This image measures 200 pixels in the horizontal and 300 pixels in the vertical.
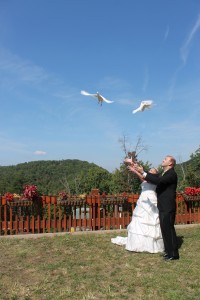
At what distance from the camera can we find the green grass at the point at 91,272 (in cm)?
498

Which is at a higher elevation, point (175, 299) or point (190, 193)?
point (190, 193)

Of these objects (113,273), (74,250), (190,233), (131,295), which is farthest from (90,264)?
(190,233)

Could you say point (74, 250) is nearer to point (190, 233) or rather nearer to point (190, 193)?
point (190, 233)

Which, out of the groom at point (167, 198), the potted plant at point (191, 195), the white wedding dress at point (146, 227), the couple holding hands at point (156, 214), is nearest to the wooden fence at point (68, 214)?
the potted plant at point (191, 195)

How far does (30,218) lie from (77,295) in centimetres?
524

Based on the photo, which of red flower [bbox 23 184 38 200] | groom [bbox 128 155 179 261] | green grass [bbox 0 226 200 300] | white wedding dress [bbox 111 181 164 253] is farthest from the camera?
red flower [bbox 23 184 38 200]

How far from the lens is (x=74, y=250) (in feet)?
24.4

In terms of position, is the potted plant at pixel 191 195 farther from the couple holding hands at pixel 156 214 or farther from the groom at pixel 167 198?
the groom at pixel 167 198

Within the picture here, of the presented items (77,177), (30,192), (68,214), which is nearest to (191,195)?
(68,214)

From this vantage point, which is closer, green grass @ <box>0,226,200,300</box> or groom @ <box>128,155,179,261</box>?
green grass @ <box>0,226,200,300</box>

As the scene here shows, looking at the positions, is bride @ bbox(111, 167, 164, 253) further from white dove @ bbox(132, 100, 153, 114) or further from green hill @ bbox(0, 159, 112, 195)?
green hill @ bbox(0, 159, 112, 195)

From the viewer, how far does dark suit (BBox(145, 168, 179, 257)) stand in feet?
22.5

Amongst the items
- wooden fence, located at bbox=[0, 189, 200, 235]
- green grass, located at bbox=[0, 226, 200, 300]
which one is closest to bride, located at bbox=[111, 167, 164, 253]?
green grass, located at bbox=[0, 226, 200, 300]

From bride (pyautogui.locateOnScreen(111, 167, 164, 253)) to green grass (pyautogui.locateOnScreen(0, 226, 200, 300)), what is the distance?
0.21 meters
